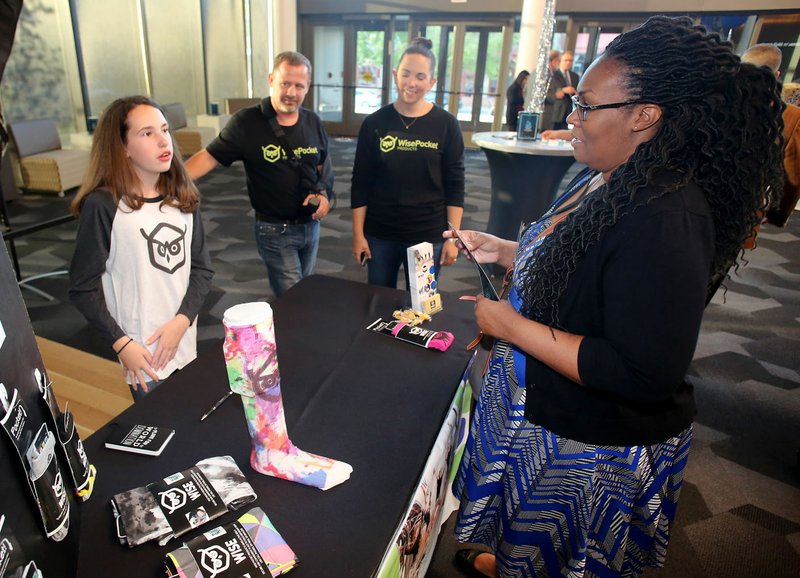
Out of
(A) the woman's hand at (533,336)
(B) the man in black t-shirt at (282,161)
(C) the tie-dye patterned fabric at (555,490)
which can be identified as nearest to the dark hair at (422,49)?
(B) the man in black t-shirt at (282,161)

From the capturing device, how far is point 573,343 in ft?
2.99

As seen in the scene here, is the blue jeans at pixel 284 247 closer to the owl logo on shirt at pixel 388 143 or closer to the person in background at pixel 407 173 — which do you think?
the person in background at pixel 407 173

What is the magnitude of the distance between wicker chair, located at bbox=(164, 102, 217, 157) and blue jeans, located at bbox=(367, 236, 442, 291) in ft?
19.9

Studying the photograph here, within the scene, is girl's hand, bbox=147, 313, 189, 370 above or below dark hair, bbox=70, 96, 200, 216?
below

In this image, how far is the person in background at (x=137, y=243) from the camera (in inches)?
52.4

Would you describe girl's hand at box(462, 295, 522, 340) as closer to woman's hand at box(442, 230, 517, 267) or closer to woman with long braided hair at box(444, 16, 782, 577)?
woman with long braided hair at box(444, 16, 782, 577)

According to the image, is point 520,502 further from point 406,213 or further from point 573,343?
point 406,213

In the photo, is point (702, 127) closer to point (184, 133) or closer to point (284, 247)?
point (284, 247)

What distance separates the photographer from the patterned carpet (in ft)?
5.63

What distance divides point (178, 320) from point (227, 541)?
2.92 feet

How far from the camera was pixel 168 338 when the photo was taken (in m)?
1.45

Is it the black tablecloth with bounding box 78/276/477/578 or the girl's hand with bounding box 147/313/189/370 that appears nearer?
the black tablecloth with bounding box 78/276/477/578

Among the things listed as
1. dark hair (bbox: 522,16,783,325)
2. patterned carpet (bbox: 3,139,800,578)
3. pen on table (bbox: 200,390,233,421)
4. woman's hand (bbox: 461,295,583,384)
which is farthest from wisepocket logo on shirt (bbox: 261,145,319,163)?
dark hair (bbox: 522,16,783,325)

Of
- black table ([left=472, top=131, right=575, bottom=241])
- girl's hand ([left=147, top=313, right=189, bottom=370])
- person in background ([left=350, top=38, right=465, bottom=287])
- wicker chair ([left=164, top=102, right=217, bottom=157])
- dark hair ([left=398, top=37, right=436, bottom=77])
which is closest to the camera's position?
girl's hand ([left=147, top=313, right=189, bottom=370])
